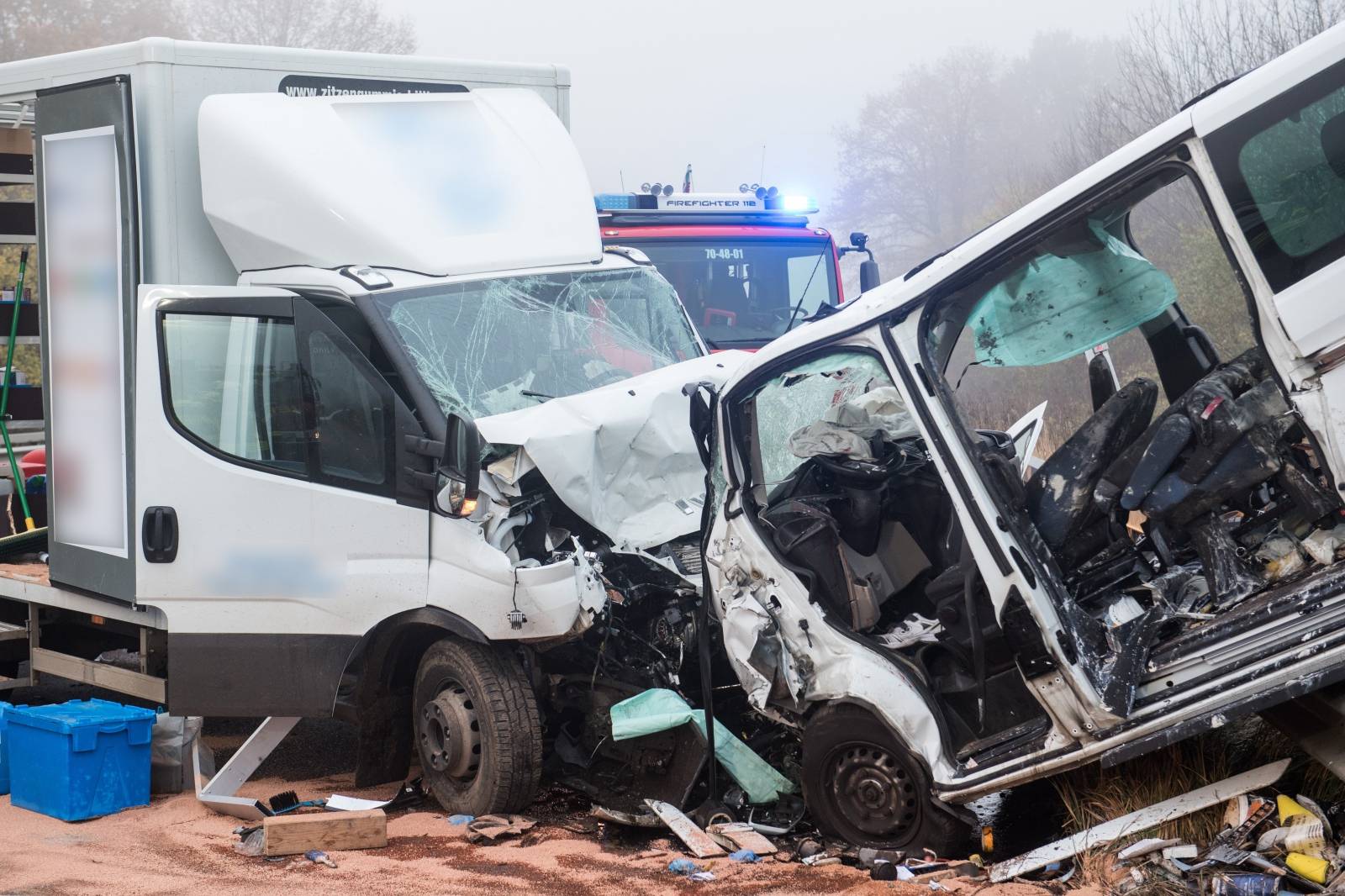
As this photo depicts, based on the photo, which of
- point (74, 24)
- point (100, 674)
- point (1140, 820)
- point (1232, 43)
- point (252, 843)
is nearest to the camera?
point (1140, 820)

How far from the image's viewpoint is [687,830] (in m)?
5.39

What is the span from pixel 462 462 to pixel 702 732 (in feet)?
4.60

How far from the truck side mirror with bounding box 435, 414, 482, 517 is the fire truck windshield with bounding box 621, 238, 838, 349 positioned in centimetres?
562

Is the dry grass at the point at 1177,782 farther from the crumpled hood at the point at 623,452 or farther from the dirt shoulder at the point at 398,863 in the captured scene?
the crumpled hood at the point at 623,452

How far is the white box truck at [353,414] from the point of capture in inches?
230

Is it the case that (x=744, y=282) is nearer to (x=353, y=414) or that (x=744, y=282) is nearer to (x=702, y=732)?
(x=353, y=414)

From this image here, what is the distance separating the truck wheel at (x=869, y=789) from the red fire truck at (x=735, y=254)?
616 centimetres

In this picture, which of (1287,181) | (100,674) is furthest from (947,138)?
(1287,181)

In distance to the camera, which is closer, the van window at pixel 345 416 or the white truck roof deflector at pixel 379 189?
the van window at pixel 345 416

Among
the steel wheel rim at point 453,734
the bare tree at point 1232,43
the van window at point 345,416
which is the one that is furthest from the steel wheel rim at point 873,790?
the bare tree at point 1232,43

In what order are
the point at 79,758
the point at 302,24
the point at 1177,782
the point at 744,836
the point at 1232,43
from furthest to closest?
the point at 302,24, the point at 1232,43, the point at 79,758, the point at 744,836, the point at 1177,782

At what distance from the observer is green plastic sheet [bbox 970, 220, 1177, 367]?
188 inches

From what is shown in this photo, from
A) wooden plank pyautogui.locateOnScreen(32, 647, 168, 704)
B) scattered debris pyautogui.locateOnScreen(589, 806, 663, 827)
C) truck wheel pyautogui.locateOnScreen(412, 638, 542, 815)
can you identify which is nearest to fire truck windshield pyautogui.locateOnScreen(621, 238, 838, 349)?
wooden plank pyautogui.locateOnScreen(32, 647, 168, 704)

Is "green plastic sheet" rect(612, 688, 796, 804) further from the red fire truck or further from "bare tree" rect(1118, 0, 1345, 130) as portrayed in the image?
"bare tree" rect(1118, 0, 1345, 130)
